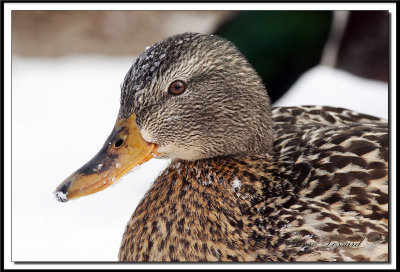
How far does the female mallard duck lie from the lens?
2.39 m

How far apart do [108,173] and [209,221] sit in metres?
0.46

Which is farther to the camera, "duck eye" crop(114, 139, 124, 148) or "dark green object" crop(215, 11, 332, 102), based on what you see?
"dark green object" crop(215, 11, 332, 102)

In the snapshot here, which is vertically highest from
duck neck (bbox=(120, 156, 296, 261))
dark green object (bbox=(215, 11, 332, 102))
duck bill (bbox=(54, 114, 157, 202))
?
dark green object (bbox=(215, 11, 332, 102))

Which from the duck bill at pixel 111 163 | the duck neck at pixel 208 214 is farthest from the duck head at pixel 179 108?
the duck neck at pixel 208 214

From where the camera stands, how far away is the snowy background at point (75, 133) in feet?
11.2

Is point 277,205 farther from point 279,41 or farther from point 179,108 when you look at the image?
point 279,41

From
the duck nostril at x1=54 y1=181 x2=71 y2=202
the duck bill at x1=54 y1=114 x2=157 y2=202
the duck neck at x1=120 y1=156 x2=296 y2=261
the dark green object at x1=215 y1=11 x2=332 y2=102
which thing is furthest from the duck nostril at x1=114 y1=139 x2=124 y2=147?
the dark green object at x1=215 y1=11 x2=332 y2=102

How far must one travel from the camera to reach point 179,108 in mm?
2461

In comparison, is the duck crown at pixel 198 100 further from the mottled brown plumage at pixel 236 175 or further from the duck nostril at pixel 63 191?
the duck nostril at pixel 63 191

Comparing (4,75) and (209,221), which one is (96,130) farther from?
(209,221)

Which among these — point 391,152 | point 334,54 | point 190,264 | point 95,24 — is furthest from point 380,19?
point 95,24

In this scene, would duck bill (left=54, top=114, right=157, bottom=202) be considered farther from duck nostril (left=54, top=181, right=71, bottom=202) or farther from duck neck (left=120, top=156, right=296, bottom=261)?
duck neck (left=120, top=156, right=296, bottom=261)

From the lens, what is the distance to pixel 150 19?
5.49 meters

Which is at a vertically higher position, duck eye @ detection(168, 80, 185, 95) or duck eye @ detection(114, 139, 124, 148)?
duck eye @ detection(168, 80, 185, 95)
